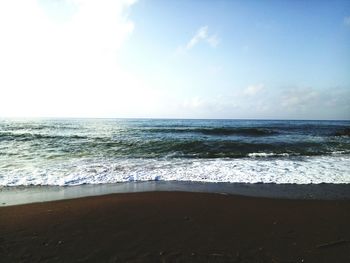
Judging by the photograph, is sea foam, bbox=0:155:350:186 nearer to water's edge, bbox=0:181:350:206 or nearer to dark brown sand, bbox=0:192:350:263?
water's edge, bbox=0:181:350:206

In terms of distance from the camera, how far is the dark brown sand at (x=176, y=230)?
3.26 metres

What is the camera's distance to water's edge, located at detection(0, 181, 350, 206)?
6016mm

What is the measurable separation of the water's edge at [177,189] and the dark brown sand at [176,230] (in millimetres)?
569

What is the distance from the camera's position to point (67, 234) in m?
3.81

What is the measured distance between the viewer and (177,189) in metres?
6.71

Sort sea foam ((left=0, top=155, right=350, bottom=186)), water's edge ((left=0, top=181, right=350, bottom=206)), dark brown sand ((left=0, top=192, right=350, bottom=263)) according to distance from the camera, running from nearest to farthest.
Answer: dark brown sand ((left=0, top=192, right=350, bottom=263)), water's edge ((left=0, top=181, right=350, bottom=206)), sea foam ((left=0, top=155, right=350, bottom=186))

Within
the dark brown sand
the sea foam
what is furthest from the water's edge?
the dark brown sand

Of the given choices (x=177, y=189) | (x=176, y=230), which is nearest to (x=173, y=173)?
(x=177, y=189)

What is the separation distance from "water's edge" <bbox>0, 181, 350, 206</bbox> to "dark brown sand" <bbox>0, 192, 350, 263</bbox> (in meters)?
0.57

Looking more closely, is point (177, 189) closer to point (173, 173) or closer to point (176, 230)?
point (173, 173)

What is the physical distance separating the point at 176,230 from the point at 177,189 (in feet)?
8.95

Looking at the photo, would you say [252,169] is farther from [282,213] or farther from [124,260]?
[124,260]

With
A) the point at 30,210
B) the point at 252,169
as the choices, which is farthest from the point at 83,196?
the point at 252,169

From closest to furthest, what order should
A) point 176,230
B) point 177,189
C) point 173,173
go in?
point 176,230 → point 177,189 → point 173,173
